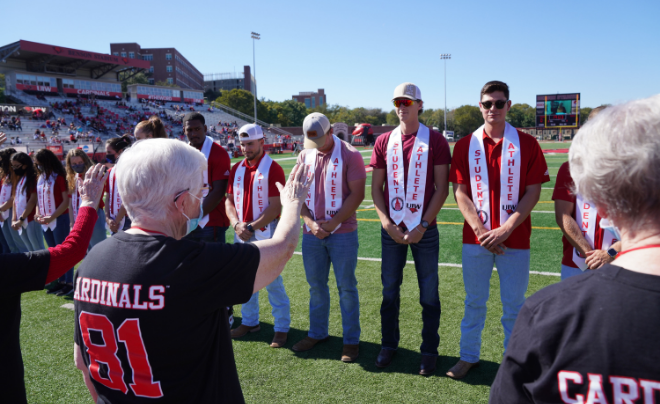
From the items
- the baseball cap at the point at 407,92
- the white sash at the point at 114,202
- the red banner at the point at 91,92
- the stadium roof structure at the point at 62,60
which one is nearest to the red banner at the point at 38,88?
the red banner at the point at 91,92

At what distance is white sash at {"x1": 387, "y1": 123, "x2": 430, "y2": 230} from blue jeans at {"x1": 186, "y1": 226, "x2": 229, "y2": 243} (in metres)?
2.10

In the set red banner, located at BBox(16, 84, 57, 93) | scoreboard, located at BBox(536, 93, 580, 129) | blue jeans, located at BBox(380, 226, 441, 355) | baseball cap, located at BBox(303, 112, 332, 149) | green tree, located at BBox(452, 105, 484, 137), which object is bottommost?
blue jeans, located at BBox(380, 226, 441, 355)

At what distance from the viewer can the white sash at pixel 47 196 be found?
5.92 meters

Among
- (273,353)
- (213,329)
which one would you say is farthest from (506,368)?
(273,353)

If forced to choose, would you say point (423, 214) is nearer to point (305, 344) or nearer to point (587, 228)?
point (587, 228)

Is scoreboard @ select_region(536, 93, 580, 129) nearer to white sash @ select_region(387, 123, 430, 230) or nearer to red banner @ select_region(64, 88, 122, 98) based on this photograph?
white sash @ select_region(387, 123, 430, 230)

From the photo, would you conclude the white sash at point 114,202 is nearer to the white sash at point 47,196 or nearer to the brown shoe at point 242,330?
the white sash at point 47,196

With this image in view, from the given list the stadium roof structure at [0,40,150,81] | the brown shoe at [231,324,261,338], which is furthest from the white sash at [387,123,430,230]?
the stadium roof structure at [0,40,150,81]

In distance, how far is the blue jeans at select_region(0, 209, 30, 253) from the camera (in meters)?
6.77

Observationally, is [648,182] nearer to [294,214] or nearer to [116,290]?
[294,214]

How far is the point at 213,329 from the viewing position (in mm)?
1652

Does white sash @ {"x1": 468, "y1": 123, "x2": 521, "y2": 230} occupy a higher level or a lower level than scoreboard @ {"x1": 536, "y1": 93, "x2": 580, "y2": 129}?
lower

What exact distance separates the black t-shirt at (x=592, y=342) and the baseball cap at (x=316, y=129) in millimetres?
3148

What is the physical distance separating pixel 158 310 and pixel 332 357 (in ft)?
9.52
